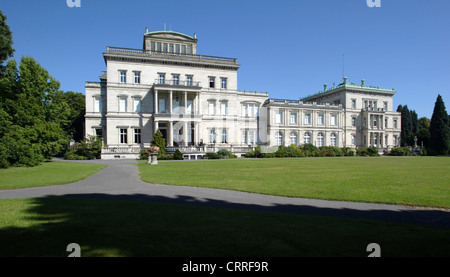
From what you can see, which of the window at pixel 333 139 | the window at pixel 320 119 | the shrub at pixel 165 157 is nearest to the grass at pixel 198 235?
the shrub at pixel 165 157

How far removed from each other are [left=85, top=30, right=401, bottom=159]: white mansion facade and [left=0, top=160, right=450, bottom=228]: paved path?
24224 mm

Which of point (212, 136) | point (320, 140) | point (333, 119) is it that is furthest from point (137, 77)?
point (333, 119)

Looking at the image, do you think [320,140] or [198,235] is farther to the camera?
[320,140]

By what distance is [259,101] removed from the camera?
47.9m

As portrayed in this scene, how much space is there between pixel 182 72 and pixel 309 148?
26.1 metres

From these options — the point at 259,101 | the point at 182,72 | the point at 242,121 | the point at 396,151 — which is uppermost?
the point at 182,72

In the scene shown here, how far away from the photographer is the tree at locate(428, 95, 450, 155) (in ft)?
176

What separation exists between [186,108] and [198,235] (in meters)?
37.7

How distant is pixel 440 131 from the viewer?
2128 inches

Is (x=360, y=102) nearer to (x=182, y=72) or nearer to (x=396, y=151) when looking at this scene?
(x=396, y=151)

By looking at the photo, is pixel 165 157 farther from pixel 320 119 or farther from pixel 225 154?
pixel 320 119

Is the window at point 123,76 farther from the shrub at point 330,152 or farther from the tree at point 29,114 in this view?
the shrub at point 330,152

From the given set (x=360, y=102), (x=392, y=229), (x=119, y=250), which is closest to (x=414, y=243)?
(x=392, y=229)

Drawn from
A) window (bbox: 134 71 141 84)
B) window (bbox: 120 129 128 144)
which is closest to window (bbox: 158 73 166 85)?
window (bbox: 134 71 141 84)
